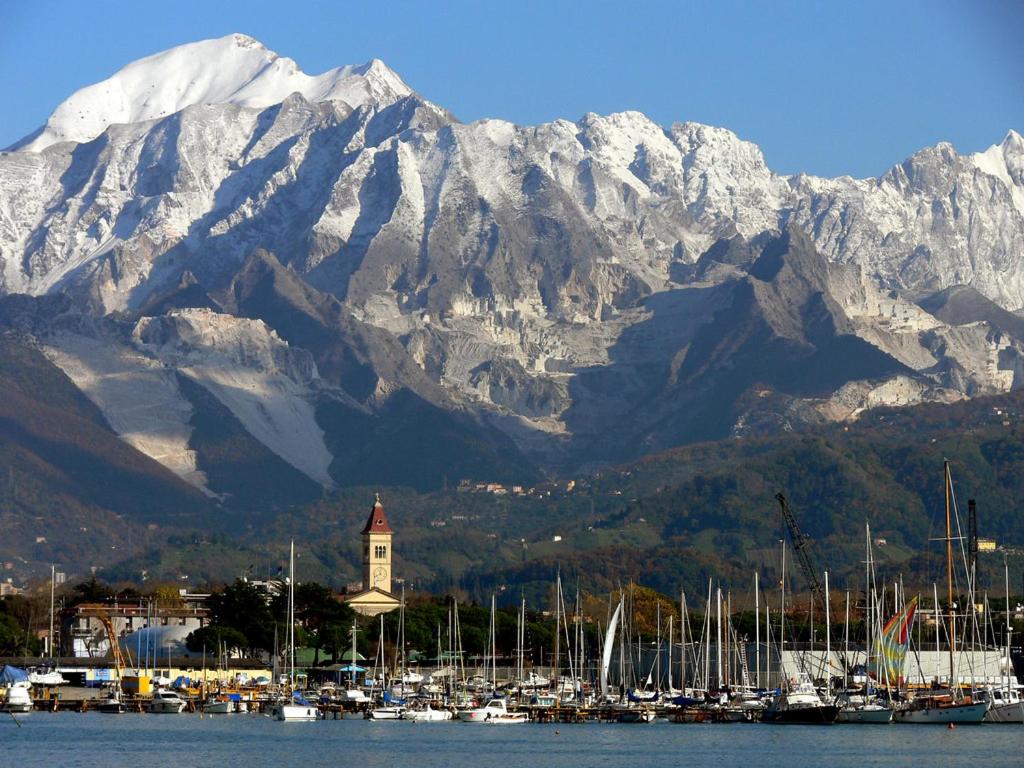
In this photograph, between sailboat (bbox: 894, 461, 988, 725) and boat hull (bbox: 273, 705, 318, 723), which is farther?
boat hull (bbox: 273, 705, 318, 723)

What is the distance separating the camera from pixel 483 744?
16900cm

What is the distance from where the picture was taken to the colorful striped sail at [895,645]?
600 ft

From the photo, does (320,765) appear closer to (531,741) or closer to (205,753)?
(205,753)

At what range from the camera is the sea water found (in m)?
151

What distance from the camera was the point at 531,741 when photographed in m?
173

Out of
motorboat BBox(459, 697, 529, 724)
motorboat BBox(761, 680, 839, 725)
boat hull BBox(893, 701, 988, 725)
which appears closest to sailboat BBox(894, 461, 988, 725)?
boat hull BBox(893, 701, 988, 725)

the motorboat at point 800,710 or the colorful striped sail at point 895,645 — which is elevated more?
the colorful striped sail at point 895,645

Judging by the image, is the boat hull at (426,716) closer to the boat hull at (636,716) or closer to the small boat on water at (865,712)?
the boat hull at (636,716)

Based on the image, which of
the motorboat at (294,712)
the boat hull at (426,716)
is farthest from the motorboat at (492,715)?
the motorboat at (294,712)

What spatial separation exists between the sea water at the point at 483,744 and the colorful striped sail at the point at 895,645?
29.2ft

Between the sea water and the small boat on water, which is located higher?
the small boat on water

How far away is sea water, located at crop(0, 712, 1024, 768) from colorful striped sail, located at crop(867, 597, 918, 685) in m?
8.89

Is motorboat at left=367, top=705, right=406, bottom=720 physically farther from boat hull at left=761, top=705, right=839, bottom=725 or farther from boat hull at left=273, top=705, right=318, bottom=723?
boat hull at left=761, top=705, right=839, bottom=725

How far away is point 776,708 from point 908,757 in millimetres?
36409
